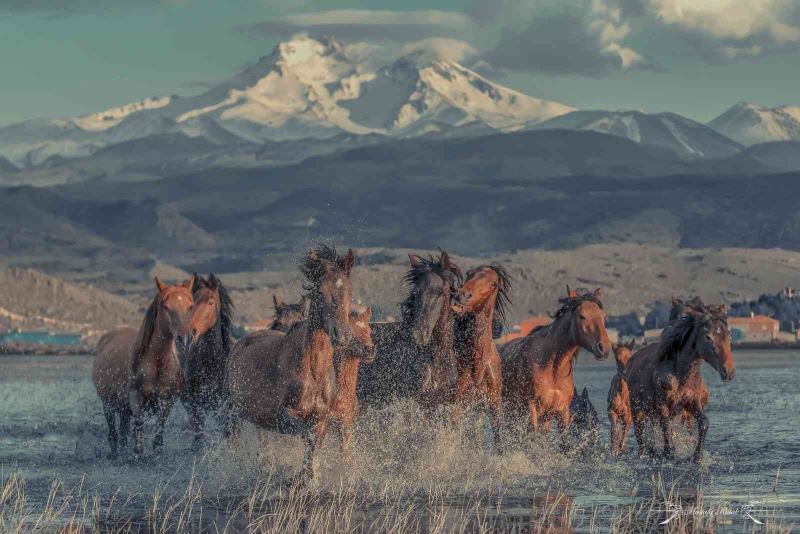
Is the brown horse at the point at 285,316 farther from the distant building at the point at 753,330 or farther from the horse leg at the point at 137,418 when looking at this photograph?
the distant building at the point at 753,330

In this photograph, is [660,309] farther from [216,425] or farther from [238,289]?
[216,425]

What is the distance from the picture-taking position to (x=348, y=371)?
702 inches

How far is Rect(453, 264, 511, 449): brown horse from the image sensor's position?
19.4 meters

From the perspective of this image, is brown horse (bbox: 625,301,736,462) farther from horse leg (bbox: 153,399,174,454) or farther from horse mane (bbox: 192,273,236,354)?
horse leg (bbox: 153,399,174,454)

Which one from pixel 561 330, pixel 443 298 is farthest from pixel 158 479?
pixel 561 330

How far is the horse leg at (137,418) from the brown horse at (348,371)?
13.8 feet

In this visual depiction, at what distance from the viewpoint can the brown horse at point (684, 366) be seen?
20328 millimetres

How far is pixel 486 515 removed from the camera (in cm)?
1549

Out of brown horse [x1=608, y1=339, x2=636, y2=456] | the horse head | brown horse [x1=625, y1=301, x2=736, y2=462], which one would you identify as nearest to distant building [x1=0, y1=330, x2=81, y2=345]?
brown horse [x1=608, y1=339, x2=636, y2=456]

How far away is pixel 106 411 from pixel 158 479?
4.47m

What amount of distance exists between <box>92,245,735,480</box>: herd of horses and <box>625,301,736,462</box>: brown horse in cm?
2

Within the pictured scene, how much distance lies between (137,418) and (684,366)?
710 cm

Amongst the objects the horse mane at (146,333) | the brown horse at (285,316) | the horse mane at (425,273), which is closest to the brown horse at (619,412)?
the horse mane at (425,273)

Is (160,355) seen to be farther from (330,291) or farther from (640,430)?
(640,430)
